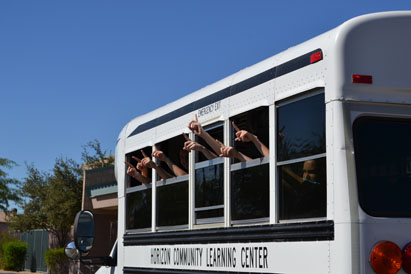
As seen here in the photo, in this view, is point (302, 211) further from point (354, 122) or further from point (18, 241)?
point (18, 241)

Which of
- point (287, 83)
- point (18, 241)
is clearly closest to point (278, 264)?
point (287, 83)

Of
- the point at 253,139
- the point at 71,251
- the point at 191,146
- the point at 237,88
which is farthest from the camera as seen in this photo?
the point at 71,251

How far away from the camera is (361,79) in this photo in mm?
4180

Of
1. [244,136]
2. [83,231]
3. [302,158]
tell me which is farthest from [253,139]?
[83,231]

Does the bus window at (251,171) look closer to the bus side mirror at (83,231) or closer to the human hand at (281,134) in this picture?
the human hand at (281,134)

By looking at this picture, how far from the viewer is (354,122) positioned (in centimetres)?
418

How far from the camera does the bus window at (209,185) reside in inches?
215

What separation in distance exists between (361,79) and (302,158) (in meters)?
0.63

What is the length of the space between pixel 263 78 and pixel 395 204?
4.36 ft

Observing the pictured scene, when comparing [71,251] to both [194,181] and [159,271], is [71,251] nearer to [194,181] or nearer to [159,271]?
[159,271]

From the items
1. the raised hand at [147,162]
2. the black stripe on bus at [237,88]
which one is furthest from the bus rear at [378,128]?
the raised hand at [147,162]

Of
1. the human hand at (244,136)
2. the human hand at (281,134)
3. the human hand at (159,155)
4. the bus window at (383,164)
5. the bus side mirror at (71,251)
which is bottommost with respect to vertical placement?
the bus side mirror at (71,251)

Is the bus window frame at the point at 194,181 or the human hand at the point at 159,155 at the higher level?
the human hand at the point at 159,155

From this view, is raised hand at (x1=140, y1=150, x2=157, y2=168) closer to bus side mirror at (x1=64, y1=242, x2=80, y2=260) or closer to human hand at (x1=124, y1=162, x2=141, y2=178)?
human hand at (x1=124, y1=162, x2=141, y2=178)
